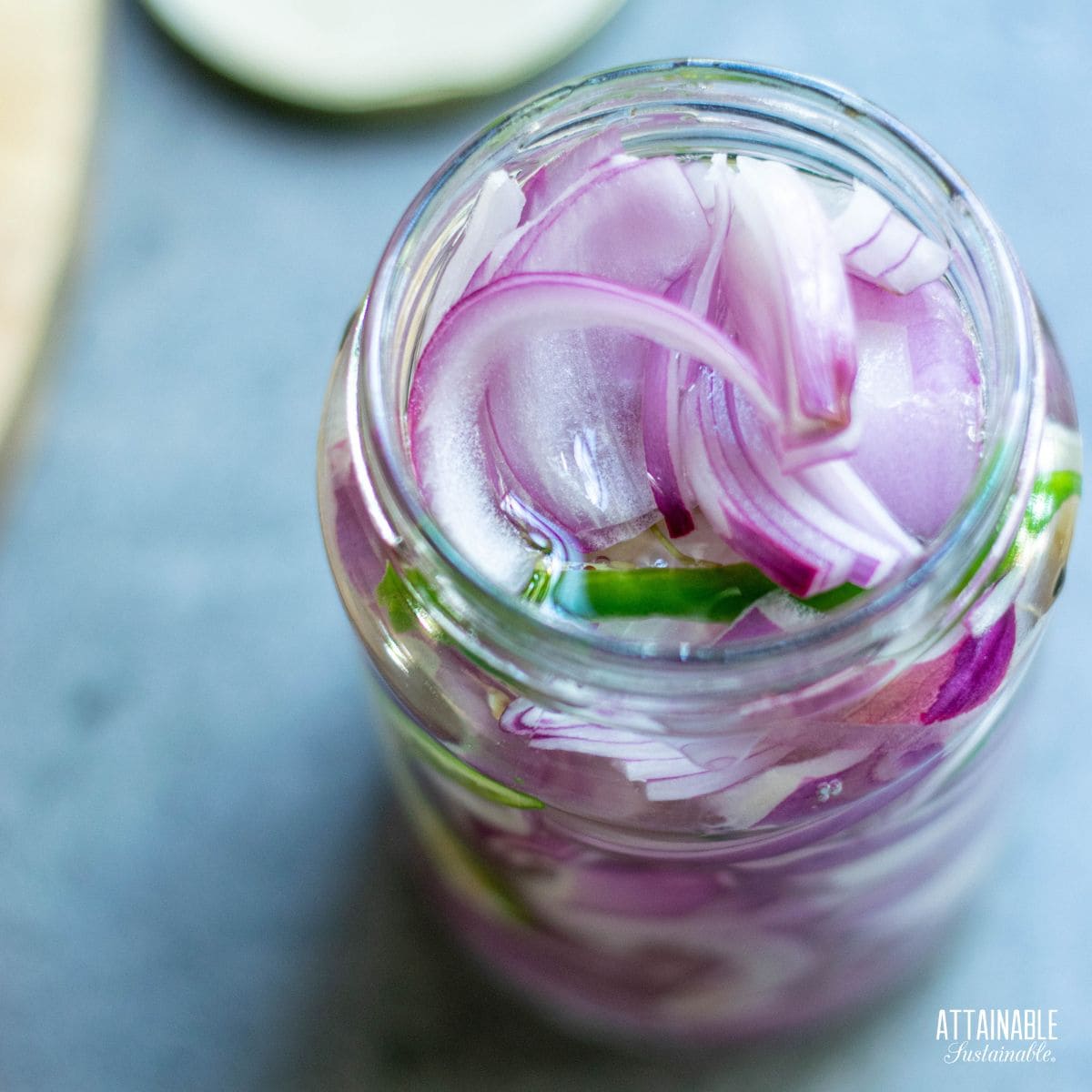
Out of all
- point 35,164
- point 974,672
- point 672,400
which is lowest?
point 974,672

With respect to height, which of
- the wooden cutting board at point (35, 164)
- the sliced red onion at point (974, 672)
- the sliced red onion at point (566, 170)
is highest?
the wooden cutting board at point (35, 164)

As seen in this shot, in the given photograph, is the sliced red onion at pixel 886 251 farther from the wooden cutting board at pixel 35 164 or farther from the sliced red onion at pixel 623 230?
the wooden cutting board at pixel 35 164

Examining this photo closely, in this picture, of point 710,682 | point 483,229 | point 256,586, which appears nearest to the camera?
point 710,682

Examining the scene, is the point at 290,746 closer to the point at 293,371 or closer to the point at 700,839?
the point at 293,371

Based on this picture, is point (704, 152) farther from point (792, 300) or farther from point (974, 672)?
point (974, 672)

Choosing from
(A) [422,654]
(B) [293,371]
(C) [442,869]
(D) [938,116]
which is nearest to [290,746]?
(C) [442,869]

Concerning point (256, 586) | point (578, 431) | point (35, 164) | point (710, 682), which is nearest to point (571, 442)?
point (578, 431)

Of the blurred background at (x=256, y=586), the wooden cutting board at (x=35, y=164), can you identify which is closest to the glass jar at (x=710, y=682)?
the blurred background at (x=256, y=586)
